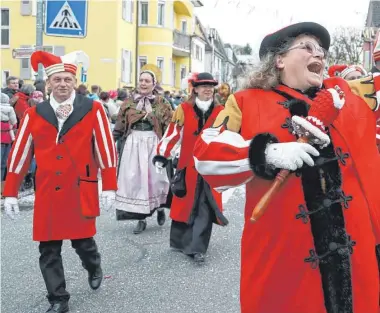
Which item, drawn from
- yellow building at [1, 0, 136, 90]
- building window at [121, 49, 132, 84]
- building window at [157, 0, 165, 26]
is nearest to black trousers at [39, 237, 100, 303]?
yellow building at [1, 0, 136, 90]

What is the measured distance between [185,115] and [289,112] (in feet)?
11.8

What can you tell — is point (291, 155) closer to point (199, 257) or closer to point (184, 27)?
point (199, 257)

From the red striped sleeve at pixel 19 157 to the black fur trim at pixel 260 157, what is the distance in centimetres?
255

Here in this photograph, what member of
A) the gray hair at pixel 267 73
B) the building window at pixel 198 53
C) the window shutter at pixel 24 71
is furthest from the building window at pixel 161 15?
the gray hair at pixel 267 73

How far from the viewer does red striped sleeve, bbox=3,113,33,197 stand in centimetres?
463

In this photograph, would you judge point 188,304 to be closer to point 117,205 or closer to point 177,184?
point 177,184

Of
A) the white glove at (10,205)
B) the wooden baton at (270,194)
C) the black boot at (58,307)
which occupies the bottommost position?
the black boot at (58,307)

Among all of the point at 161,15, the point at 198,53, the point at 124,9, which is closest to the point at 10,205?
the point at 124,9

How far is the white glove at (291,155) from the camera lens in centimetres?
241

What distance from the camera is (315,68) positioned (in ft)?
8.97

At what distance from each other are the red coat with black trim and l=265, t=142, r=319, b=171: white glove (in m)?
3.69

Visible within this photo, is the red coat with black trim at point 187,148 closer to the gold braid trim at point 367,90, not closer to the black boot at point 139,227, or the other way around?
the black boot at point 139,227

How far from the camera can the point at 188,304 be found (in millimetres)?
4699

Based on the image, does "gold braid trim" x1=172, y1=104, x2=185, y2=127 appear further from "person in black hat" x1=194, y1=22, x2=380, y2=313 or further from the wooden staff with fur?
the wooden staff with fur
